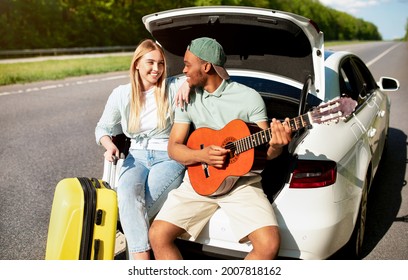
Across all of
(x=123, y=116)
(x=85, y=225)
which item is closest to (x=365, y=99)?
(x=123, y=116)

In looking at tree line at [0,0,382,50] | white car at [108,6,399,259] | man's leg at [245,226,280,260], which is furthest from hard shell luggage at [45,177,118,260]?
tree line at [0,0,382,50]

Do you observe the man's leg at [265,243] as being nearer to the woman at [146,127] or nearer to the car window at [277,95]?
the woman at [146,127]

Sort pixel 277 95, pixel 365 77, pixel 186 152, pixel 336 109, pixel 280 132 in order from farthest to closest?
1. pixel 365 77
2. pixel 277 95
3. pixel 186 152
4. pixel 280 132
5. pixel 336 109

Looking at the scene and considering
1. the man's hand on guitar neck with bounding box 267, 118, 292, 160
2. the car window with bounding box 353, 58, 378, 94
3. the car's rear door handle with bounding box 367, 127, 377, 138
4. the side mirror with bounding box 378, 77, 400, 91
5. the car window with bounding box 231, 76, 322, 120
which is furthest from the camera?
the side mirror with bounding box 378, 77, 400, 91

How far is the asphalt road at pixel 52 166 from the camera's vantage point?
3.03 m

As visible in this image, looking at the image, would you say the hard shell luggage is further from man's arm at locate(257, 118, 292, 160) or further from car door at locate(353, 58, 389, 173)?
car door at locate(353, 58, 389, 173)

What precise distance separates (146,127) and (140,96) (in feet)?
0.62

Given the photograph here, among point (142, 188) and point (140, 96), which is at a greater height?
point (140, 96)

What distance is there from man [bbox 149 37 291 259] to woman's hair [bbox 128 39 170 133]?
19 centimetres

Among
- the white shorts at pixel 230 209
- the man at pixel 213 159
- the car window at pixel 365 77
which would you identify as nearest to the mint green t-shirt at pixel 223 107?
the man at pixel 213 159

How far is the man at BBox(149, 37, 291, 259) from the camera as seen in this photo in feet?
6.88

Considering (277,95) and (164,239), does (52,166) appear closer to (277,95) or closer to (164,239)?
(277,95)

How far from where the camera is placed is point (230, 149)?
2.21 m
